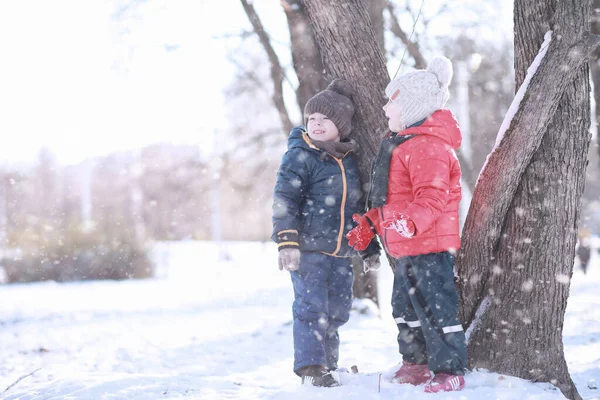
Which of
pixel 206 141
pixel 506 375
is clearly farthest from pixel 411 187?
pixel 206 141

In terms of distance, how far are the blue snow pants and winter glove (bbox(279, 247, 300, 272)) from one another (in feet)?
0.38

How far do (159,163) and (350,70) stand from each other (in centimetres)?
2839

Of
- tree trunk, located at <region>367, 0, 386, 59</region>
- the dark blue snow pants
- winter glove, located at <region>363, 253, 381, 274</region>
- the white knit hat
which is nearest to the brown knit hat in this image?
the white knit hat

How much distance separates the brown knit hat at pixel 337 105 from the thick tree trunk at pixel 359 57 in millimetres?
68

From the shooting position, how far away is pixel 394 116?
9.47ft

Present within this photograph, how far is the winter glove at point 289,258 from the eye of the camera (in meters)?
2.93

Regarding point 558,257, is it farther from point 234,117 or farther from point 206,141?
point 206,141

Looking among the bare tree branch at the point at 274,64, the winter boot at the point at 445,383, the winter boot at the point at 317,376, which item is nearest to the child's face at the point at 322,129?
the winter boot at the point at 317,376

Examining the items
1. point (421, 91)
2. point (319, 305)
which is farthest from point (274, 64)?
point (319, 305)

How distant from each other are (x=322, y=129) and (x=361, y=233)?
25.1 inches

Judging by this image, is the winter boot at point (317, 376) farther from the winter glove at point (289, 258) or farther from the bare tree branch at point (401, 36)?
the bare tree branch at point (401, 36)

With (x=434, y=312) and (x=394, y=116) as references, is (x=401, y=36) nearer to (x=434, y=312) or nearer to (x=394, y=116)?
(x=394, y=116)

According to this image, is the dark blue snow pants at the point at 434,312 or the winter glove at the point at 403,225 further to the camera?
the dark blue snow pants at the point at 434,312

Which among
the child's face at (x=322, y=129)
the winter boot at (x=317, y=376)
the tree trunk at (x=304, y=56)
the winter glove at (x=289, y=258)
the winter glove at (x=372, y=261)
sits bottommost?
the winter boot at (x=317, y=376)
